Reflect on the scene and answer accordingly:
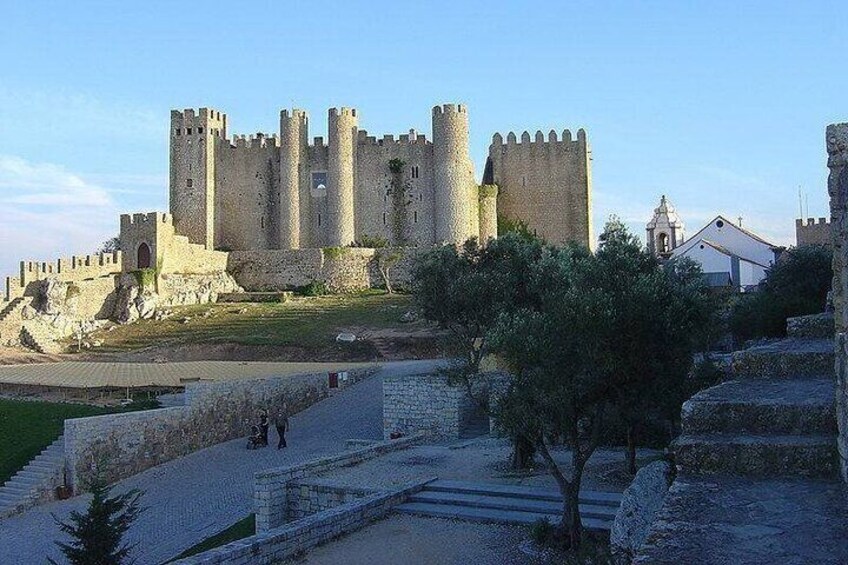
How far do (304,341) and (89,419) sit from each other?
15718 millimetres

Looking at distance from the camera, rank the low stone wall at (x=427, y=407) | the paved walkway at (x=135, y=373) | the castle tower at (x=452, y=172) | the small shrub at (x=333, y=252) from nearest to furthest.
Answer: the low stone wall at (x=427, y=407) < the paved walkway at (x=135, y=373) < the small shrub at (x=333, y=252) < the castle tower at (x=452, y=172)

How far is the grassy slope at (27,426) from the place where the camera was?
19219 mm

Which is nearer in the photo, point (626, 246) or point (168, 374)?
point (626, 246)

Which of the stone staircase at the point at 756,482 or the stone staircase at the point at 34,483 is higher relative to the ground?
the stone staircase at the point at 756,482

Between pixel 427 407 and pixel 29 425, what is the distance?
10.5 metres

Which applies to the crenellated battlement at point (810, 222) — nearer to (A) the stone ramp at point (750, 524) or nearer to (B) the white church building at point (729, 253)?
(B) the white church building at point (729, 253)

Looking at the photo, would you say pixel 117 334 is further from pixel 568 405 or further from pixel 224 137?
pixel 568 405

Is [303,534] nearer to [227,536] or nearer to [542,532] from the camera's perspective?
[542,532]

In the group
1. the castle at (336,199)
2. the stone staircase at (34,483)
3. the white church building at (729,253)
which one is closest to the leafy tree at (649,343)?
the stone staircase at (34,483)

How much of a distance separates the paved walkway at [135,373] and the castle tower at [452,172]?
2235 cm

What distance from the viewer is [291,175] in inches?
2025

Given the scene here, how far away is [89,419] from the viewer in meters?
19.1

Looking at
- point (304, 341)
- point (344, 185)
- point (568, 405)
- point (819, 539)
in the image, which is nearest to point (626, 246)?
point (568, 405)

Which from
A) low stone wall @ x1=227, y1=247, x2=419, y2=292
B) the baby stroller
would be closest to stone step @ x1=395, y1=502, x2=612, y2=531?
the baby stroller
